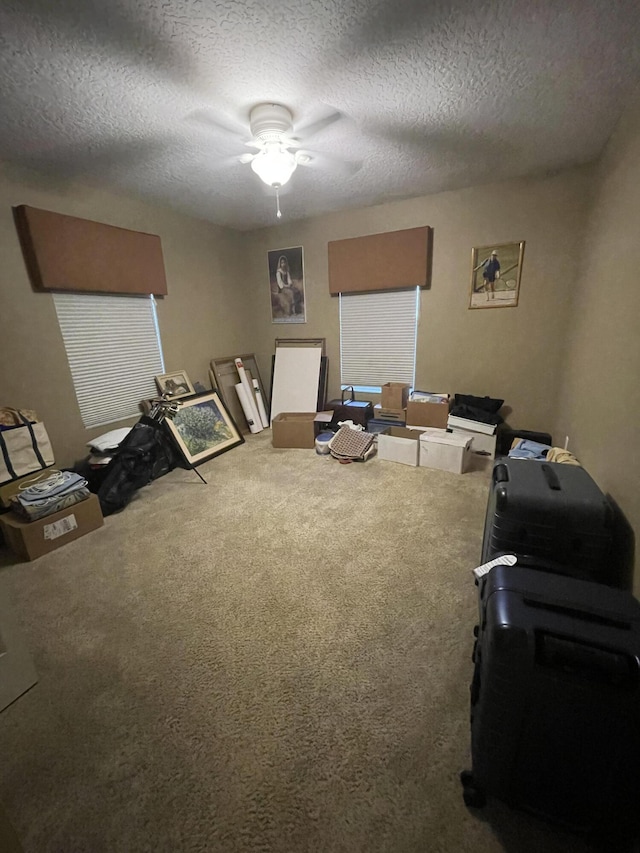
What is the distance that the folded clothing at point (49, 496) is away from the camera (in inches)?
84.7

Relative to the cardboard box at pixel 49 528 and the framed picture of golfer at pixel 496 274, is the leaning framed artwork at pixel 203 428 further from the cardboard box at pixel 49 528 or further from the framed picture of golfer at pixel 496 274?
the framed picture of golfer at pixel 496 274

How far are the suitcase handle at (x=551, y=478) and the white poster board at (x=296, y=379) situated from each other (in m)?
2.94

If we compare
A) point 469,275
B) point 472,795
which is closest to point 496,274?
point 469,275

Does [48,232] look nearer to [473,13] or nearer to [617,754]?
[473,13]

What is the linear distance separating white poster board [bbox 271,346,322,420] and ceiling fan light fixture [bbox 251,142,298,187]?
2.25 meters

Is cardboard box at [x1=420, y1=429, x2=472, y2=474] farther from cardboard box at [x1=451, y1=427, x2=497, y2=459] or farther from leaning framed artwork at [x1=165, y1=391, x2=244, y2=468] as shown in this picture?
leaning framed artwork at [x1=165, y1=391, x2=244, y2=468]

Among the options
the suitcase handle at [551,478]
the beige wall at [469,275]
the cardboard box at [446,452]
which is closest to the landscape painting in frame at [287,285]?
the beige wall at [469,275]

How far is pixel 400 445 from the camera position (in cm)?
328

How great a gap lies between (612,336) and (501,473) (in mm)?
1131

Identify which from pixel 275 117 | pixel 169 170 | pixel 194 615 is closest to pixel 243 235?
pixel 169 170

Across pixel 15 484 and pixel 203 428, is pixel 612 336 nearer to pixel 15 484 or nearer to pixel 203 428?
pixel 203 428

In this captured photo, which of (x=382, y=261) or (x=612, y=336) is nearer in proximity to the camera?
(x=612, y=336)

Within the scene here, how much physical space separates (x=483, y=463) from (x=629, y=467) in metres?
1.72

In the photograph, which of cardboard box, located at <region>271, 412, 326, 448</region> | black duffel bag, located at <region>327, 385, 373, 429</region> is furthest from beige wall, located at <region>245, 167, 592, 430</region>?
cardboard box, located at <region>271, 412, 326, 448</region>
